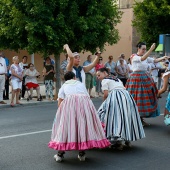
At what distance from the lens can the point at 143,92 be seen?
9797mm

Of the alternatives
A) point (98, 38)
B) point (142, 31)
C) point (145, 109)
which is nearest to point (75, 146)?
point (145, 109)

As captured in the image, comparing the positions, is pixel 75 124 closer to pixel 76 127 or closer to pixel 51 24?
pixel 76 127

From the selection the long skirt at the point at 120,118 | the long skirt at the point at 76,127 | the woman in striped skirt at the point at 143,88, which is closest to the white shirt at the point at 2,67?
the woman in striped skirt at the point at 143,88

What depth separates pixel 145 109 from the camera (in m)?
9.77

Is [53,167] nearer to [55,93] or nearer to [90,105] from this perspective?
[90,105]

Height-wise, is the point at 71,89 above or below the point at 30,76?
below

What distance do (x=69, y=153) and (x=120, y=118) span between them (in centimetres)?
110

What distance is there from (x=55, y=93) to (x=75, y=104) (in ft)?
34.3

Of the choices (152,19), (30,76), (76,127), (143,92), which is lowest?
(76,127)

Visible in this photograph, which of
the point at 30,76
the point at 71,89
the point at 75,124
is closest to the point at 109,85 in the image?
the point at 71,89

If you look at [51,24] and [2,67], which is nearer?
[2,67]

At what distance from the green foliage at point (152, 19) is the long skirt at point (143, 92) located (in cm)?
1552

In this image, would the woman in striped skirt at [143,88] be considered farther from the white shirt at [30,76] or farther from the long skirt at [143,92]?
the white shirt at [30,76]

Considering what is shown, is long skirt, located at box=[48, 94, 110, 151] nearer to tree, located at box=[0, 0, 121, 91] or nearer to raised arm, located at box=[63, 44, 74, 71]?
raised arm, located at box=[63, 44, 74, 71]
